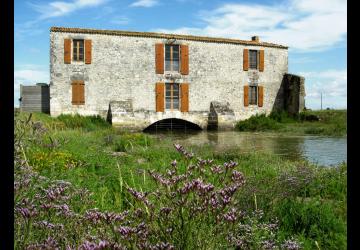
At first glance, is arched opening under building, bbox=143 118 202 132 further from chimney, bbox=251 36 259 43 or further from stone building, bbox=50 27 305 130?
chimney, bbox=251 36 259 43

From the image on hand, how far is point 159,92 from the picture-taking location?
24391 mm

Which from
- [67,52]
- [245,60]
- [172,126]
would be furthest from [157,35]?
[245,60]

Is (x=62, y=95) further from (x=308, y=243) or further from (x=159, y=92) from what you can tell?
(x=308, y=243)

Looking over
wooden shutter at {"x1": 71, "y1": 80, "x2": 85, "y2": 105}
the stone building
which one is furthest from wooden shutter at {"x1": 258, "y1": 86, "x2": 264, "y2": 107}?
wooden shutter at {"x1": 71, "y1": 80, "x2": 85, "y2": 105}

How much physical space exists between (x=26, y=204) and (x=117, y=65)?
21.5 meters

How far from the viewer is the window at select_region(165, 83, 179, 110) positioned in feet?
80.9

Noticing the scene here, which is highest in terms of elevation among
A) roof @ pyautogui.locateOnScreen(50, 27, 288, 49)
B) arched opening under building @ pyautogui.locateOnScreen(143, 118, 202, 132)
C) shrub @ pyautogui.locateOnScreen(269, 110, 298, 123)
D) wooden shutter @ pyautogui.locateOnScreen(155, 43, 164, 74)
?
roof @ pyautogui.locateOnScreen(50, 27, 288, 49)

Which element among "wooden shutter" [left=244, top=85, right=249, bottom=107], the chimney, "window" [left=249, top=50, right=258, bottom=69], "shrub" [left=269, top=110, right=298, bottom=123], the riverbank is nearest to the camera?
the riverbank

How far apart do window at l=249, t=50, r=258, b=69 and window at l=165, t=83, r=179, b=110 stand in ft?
19.0

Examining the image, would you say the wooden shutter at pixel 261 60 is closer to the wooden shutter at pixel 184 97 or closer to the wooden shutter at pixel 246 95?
the wooden shutter at pixel 246 95

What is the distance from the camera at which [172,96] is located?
24812mm

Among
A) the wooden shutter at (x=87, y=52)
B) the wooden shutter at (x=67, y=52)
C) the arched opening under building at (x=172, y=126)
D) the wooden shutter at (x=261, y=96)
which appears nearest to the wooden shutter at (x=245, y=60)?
the wooden shutter at (x=261, y=96)

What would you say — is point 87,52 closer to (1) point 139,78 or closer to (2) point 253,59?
(1) point 139,78

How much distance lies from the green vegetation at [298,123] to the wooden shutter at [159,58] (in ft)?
20.1
